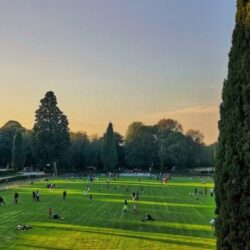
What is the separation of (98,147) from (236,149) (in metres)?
125

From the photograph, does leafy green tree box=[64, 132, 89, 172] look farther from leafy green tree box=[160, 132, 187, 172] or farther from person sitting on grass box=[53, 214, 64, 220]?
person sitting on grass box=[53, 214, 64, 220]

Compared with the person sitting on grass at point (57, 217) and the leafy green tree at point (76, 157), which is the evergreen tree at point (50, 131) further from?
the person sitting on grass at point (57, 217)

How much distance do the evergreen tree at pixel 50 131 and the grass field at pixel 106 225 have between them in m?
54.7

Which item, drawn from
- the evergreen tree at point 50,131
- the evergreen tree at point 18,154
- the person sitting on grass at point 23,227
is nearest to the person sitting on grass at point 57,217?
the person sitting on grass at point 23,227

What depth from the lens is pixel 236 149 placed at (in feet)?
42.3

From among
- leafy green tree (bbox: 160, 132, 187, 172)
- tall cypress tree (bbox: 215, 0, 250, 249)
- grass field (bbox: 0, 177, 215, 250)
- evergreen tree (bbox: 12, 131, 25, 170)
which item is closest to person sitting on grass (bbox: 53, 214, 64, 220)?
grass field (bbox: 0, 177, 215, 250)

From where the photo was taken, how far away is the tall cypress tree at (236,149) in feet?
41.1

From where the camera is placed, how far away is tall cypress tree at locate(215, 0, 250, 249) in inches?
493

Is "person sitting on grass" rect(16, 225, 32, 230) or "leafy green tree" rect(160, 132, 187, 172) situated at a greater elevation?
"leafy green tree" rect(160, 132, 187, 172)

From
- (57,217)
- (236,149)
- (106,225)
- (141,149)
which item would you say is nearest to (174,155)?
(141,149)

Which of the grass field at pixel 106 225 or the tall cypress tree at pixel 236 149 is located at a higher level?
the tall cypress tree at pixel 236 149

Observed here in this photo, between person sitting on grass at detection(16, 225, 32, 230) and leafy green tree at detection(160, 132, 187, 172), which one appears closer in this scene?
person sitting on grass at detection(16, 225, 32, 230)

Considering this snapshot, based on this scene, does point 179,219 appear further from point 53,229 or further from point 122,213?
point 53,229

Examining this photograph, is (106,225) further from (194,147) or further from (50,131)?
(194,147)
